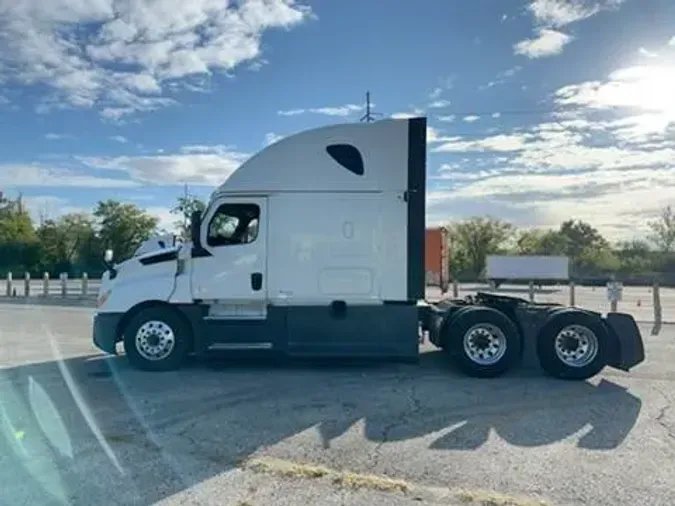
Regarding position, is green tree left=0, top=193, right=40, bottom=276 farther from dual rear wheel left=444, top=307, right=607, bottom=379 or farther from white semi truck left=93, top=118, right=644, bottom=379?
dual rear wheel left=444, top=307, right=607, bottom=379

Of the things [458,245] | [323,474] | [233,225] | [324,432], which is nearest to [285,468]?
[323,474]

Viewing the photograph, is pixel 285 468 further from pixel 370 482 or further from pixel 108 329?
pixel 108 329

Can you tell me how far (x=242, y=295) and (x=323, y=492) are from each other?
500cm

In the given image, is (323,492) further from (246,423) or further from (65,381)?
(65,381)

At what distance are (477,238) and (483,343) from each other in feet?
154

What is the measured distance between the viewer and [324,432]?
580cm

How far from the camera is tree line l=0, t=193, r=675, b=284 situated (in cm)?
4906

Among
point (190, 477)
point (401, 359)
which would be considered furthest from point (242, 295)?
point (190, 477)

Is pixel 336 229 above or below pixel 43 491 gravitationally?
above

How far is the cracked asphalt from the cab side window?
2.03 m

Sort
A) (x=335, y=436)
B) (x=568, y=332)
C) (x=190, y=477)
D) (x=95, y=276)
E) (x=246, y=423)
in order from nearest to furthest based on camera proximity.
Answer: (x=190, y=477), (x=335, y=436), (x=246, y=423), (x=568, y=332), (x=95, y=276)

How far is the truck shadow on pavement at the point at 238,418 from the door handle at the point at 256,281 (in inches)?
50.9

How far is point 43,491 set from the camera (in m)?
4.28

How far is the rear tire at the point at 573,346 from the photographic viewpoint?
8484 mm
